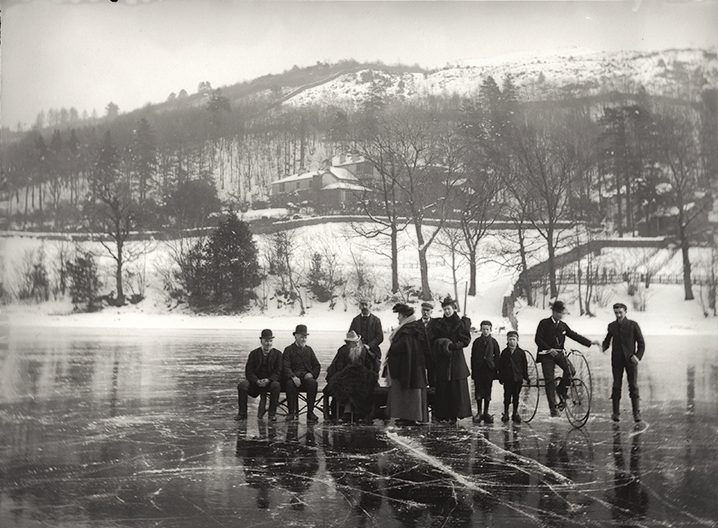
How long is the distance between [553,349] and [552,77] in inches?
956

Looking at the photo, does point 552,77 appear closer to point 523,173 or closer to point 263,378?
point 523,173

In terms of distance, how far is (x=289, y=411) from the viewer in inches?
341

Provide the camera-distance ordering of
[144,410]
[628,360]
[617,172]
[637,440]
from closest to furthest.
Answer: [637,440] → [628,360] → [144,410] → [617,172]

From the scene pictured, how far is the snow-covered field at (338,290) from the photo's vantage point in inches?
947

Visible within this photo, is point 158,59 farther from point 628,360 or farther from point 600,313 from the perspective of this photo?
point 628,360

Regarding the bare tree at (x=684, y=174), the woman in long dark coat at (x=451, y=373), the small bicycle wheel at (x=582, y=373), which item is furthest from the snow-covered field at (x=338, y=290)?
the woman in long dark coat at (x=451, y=373)

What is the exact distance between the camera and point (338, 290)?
25.5 m

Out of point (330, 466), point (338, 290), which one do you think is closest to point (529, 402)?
point (330, 466)

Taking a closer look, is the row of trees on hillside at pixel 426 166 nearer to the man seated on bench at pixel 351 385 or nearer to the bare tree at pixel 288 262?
the bare tree at pixel 288 262

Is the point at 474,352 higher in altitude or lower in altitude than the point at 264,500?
higher

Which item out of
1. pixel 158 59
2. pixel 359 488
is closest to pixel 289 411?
pixel 359 488

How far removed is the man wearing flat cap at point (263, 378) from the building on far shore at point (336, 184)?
19.3m

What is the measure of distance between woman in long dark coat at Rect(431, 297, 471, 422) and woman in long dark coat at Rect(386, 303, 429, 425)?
0.82 feet

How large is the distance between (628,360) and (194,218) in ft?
75.7
